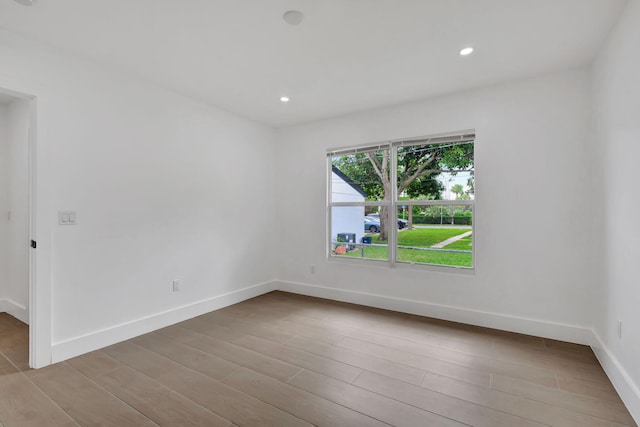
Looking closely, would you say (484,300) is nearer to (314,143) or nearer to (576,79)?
(576,79)

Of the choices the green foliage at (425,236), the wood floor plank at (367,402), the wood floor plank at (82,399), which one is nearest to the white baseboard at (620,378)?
the wood floor plank at (367,402)

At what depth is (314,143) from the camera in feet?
14.6

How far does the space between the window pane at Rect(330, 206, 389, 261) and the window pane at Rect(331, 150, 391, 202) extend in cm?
17

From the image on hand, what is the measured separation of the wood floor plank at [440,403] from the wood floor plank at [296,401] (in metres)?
0.32

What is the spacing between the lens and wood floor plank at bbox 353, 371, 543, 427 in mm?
1786

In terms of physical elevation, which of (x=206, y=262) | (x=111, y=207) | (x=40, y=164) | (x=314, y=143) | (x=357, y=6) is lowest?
(x=206, y=262)

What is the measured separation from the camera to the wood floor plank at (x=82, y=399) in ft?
5.92

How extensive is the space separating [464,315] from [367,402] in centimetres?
188

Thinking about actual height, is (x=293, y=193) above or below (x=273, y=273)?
above

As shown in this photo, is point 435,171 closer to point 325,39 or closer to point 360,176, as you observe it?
point 360,176

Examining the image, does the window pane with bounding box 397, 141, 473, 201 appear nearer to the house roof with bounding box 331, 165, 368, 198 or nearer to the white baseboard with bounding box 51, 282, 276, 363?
the house roof with bounding box 331, 165, 368, 198

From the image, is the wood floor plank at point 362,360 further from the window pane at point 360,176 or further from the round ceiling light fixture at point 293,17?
the round ceiling light fixture at point 293,17

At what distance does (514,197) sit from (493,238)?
468 mm

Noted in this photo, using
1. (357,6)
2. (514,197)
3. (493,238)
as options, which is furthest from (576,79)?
(357,6)
